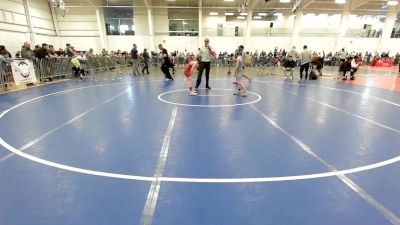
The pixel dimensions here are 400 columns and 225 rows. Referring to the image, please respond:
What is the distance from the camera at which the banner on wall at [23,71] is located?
1064 cm

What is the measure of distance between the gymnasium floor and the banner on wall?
4197 mm

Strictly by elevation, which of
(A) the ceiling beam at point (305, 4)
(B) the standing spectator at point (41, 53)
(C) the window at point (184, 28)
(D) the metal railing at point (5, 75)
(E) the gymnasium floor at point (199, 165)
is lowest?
(E) the gymnasium floor at point (199, 165)

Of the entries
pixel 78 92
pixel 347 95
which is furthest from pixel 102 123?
pixel 347 95

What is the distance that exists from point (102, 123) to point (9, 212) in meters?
3.25

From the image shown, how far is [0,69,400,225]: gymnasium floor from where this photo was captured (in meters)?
2.77

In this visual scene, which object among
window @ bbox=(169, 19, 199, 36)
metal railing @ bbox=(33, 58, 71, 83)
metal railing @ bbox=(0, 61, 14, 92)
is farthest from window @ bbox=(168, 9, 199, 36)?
metal railing @ bbox=(0, 61, 14, 92)

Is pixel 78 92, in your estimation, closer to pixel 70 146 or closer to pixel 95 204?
pixel 70 146

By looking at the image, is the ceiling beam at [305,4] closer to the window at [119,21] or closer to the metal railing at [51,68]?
the window at [119,21]

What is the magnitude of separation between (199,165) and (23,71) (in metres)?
10.7

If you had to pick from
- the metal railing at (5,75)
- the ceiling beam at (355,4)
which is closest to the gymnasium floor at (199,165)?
the metal railing at (5,75)

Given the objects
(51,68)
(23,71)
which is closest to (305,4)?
(51,68)

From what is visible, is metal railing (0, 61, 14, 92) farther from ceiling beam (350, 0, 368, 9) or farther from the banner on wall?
ceiling beam (350, 0, 368, 9)

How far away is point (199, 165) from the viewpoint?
3.83 metres

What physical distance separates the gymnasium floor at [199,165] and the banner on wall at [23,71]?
4.20 meters
